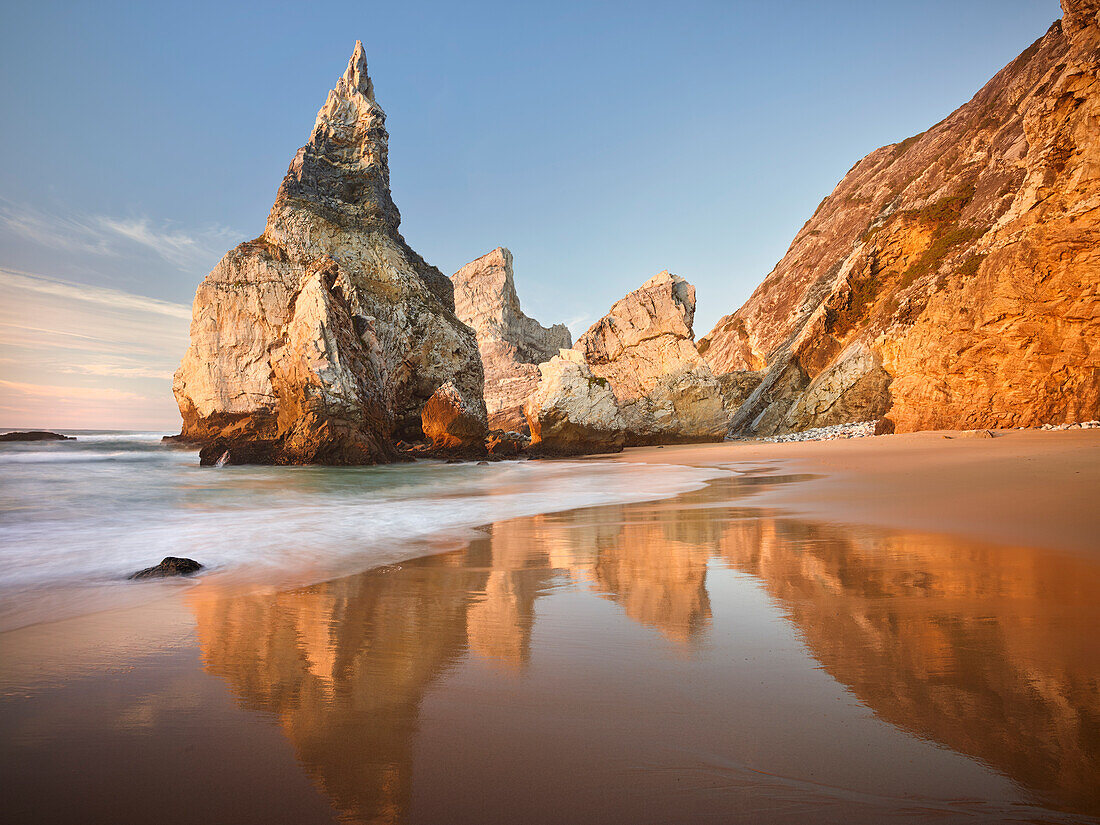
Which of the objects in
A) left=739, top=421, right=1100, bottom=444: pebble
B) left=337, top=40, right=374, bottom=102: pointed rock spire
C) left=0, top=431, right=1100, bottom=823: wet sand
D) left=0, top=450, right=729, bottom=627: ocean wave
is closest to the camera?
left=0, top=431, right=1100, bottom=823: wet sand

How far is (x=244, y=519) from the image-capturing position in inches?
263

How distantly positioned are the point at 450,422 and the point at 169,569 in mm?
17499

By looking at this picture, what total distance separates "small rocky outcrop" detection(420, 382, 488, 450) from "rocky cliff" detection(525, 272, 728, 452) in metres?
2.40

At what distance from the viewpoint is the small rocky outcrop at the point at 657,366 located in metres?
22.2

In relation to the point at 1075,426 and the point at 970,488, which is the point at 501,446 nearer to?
the point at 1075,426

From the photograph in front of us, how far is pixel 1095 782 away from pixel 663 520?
413 cm

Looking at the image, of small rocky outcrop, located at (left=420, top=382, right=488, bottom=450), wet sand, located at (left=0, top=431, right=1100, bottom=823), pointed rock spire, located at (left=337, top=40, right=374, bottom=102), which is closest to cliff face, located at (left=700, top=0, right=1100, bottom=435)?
wet sand, located at (left=0, top=431, right=1100, bottom=823)

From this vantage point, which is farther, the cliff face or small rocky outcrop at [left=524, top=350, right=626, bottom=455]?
small rocky outcrop at [left=524, top=350, right=626, bottom=455]

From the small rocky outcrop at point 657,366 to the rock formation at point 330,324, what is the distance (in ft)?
19.9

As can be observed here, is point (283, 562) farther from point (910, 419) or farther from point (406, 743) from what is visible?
point (910, 419)

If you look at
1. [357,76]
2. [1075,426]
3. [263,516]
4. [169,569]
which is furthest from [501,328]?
[169,569]

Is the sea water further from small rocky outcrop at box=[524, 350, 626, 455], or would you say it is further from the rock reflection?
small rocky outcrop at box=[524, 350, 626, 455]

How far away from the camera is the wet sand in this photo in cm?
122

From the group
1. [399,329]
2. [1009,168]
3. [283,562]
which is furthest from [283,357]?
[1009,168]
